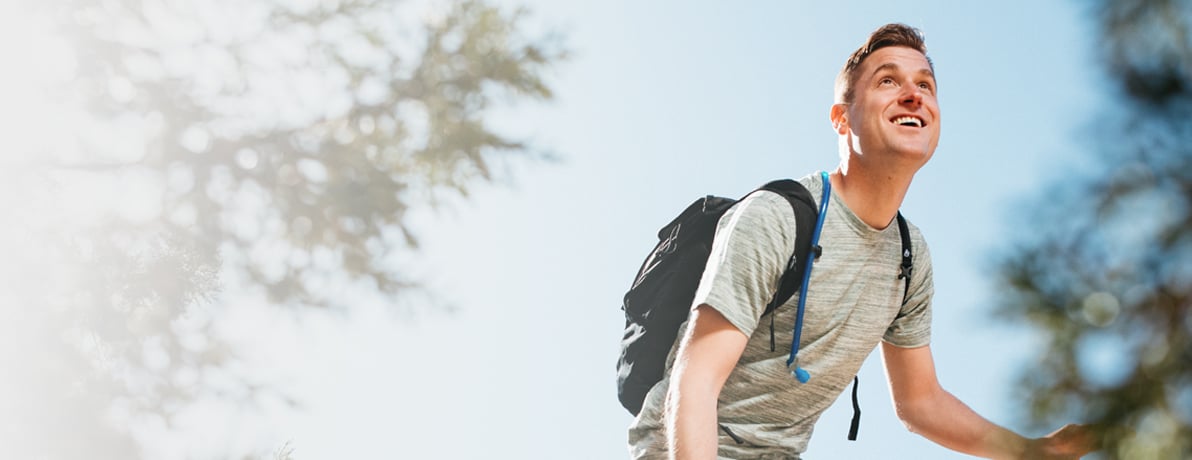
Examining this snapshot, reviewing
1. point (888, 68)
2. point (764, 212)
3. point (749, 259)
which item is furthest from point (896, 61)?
point (749, 259)

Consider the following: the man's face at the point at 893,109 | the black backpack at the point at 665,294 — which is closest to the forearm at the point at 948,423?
the black backpack at the point at 665,294

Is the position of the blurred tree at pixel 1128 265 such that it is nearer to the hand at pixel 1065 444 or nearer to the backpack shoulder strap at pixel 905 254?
the hand at pixel 1065 444

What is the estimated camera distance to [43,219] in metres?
8.77

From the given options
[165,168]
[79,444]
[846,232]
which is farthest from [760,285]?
[165,168]

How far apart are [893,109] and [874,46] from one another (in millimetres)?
248

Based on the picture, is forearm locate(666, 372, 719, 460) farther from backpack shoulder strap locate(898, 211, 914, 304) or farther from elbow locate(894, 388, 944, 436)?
elbow locate(894, 388, 944, 436)

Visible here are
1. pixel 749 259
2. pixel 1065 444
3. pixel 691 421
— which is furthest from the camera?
pixel 749 259

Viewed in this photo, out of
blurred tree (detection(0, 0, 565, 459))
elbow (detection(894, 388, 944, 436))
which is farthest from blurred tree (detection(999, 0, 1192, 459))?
blurred tree (detection(0, 0, 565, 459))

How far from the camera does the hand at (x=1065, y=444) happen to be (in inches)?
48.9

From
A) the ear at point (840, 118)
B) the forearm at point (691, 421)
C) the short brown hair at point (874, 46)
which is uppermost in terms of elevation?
the short brown hair at point (874, 46)

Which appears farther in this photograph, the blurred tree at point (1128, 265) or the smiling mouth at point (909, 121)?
the smiling mouth at point (909, 121)

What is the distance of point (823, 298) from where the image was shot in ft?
7.39

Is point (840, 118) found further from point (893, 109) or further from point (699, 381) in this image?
point (699, 381)

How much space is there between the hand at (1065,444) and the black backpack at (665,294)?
30.1 inches
